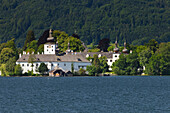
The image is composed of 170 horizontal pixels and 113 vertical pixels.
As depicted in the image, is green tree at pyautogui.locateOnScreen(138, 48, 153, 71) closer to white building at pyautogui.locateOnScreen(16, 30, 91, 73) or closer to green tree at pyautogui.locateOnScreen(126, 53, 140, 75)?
green tree at pyautogui.locateOnScreen(126, 53, 140, 75)

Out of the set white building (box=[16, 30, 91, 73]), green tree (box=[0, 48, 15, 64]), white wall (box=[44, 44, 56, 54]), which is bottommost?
white building (box=[16, 30, 91, 73])

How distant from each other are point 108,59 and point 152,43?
1745 cm

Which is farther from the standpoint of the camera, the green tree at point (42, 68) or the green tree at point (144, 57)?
the green tree at point (144, 57)

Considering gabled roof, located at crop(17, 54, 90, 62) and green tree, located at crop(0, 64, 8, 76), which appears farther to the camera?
gabled roof, located at crop(17, 54, 90, 62)

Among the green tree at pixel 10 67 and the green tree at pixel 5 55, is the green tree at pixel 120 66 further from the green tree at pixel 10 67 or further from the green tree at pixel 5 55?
the green tree at pixel 5 55

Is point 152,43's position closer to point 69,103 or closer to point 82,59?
Answer: point 82,59

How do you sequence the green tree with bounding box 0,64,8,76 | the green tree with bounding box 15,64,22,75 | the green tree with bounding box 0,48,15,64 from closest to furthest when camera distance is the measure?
the green tree with bounding box 15,64,22,75
the green tree with bounding box 0,64,8,76
the green tree with bounding box 0,48,15,64

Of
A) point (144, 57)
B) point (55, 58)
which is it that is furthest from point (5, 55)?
point (144, 57)

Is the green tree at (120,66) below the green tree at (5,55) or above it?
below

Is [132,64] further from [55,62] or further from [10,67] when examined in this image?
[10,67]

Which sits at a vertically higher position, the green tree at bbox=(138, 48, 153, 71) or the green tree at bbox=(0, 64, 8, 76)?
the green tree at bbox=(138, 48, 153, 71)

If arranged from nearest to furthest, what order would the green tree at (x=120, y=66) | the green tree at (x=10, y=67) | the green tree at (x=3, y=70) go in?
the green tree at (x=10, y=67), the green tree at (x=3, y=70), the green tree at (x=120, y=66)

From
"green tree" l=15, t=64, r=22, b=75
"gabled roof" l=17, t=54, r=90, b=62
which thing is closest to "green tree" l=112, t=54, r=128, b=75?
"gabled roof" l=17, t=54, r=90, b=62

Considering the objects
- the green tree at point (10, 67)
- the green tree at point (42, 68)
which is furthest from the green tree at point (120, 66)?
the green tree at point (10, 67)
